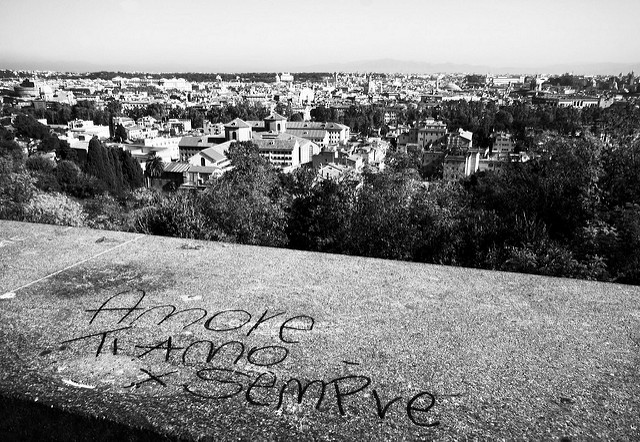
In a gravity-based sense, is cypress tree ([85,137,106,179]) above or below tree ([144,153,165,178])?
above

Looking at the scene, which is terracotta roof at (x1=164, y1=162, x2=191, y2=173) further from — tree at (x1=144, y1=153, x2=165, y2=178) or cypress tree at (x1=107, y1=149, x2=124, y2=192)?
cypress tree at (x1=107, y1=149, x2=124, y2=192)

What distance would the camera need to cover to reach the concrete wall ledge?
228cm

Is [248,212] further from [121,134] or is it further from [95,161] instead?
[121,134]

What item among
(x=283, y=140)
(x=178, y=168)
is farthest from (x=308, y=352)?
(x=283, y=140)

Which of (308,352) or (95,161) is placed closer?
(308,352)

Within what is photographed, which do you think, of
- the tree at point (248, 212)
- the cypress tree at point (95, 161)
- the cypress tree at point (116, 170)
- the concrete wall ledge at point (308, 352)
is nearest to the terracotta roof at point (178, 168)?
the cypress tree at point (116, 170)

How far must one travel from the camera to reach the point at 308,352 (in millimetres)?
2818

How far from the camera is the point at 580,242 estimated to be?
23.1 feet

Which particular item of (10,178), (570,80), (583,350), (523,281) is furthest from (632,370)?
(570,80)

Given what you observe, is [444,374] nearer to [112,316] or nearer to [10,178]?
[112,316]

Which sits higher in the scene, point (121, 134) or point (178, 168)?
point (178, 168)

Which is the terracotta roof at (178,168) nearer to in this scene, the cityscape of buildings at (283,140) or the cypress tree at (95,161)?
the cityscape of buildings at (283,140)

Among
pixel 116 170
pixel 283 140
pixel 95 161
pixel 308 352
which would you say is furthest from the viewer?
pixel 283 140

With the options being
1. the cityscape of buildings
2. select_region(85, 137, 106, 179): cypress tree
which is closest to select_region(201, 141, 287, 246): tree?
the cityscape of buildings
